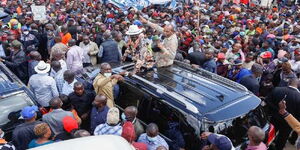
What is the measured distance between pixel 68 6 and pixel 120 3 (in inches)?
157

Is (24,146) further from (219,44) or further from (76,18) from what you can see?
(76,18)

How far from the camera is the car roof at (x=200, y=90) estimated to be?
430 centimetres

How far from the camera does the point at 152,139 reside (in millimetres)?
4184

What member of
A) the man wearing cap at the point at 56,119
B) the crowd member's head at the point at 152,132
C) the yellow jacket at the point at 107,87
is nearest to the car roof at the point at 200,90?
the yellow jacket at the point at 107,87

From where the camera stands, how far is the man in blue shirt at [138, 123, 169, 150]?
4129 millimetres

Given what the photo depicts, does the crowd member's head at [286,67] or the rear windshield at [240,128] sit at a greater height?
the crowd member's head at [286,67]

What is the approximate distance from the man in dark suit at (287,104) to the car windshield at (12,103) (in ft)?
15.0

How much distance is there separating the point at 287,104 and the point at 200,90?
1942 millimetres

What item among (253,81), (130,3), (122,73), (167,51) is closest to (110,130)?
(122,73)

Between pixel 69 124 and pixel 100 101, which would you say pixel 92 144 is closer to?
pixel 69 124

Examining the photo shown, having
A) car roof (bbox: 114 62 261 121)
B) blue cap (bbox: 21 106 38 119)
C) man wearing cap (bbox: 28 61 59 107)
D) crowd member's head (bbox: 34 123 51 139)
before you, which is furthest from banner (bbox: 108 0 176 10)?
crowd member's head (bbox: 34 123 51 139)

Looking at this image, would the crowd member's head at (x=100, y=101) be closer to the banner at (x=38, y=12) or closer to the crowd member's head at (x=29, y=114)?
the crowd member's head at (x=29, y=114)

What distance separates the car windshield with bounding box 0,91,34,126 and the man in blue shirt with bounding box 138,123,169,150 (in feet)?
7.42

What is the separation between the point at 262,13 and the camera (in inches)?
607
